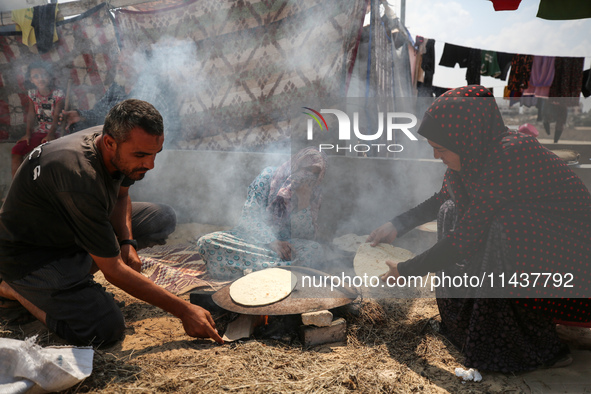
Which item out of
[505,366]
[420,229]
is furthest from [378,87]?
[505,366]

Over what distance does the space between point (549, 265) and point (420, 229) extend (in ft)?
6.62

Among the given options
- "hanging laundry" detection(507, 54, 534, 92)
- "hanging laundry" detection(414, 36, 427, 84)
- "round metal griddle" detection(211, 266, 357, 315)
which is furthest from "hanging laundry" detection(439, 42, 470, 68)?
"round metal griddle" detection(211, 266, 357, 315)

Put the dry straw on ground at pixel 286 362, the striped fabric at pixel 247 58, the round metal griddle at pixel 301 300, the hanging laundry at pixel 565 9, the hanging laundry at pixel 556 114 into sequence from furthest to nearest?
1. the hanging laundry at pixel 556 114
2. the striped fabric at pixel 247 58
3. the hanging laundry at pixel 565 9
4. the round metal griddle at pixel 301 300
5. the dry straw on ground at pixel 286 362

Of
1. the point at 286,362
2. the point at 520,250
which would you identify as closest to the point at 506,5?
the point at 520,250

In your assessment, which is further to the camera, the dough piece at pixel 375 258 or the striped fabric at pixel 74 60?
the striped fabric at pixel 74 60

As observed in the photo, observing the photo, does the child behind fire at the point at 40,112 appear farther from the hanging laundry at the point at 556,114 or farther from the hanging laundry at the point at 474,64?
the hanging laundry at the point at 556,114

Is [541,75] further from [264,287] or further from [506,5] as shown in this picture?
[264,287]

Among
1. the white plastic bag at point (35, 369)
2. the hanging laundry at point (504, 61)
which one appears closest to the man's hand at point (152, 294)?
the white plastic bag at point (35, 369)

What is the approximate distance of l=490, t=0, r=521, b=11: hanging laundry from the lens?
4066mm

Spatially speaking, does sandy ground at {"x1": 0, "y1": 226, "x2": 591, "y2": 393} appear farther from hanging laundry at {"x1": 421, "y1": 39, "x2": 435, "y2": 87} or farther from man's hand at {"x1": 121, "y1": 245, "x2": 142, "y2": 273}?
hanging laundry at {"x1": 421, "y1": 39, "x2": 435, "y2": 87}

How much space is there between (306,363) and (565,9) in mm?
4796

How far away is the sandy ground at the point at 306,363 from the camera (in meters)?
→ 1.84

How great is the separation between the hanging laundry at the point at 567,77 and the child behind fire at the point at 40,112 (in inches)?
322

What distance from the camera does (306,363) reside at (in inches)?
82.0
